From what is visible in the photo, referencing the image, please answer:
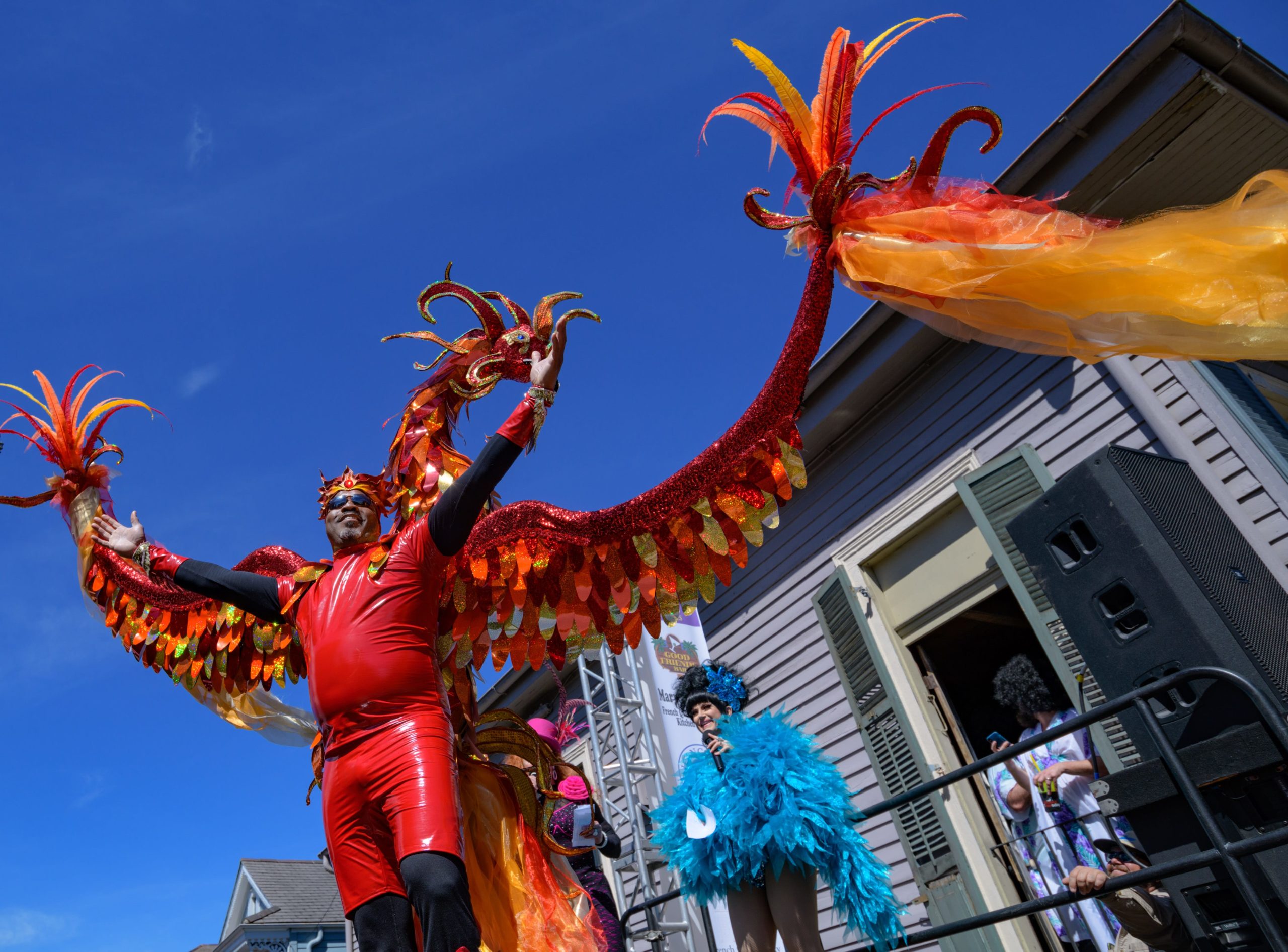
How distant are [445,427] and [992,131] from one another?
1.95 meters

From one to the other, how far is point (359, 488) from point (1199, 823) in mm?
2711

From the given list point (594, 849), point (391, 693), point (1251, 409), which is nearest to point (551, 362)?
point (391, 693)

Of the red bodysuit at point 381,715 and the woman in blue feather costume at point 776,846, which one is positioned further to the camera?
the woman in blue feather costume at point 776,846

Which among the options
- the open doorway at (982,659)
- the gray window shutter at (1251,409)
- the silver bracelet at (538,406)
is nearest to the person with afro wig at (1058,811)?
the gray window shutter at (1251,409)

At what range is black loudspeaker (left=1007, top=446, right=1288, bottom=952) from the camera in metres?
2.45

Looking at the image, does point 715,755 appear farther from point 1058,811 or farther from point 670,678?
point 670,678

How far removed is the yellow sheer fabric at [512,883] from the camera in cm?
252

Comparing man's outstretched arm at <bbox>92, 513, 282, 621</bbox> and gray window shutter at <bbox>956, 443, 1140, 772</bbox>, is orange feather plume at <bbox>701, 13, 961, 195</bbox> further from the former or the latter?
gray window shutter at <bbox>956, 443, 1140, 772</bbox>

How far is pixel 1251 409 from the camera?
15.4ft

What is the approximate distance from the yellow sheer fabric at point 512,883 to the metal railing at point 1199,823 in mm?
1105

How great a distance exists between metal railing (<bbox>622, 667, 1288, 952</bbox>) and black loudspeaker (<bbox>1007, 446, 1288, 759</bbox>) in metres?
0.26

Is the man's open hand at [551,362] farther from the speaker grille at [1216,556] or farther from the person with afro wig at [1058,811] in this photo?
the person with afro wig at [1058,811]

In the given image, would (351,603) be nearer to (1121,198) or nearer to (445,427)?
(445,427)

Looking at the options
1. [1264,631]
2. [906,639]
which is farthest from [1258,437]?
[906,639]
